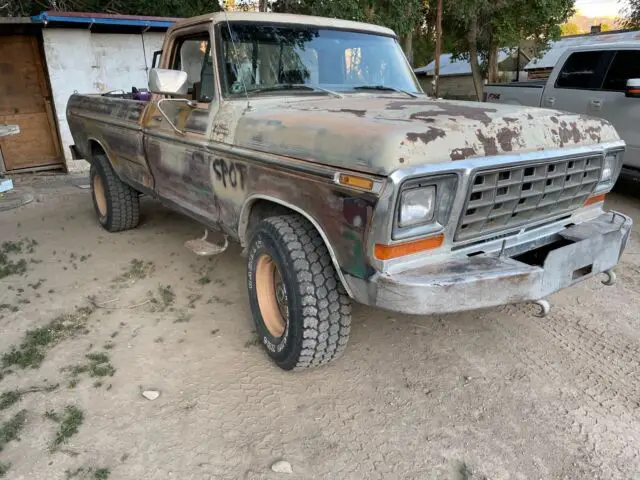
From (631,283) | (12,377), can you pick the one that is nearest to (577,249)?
(631,283)

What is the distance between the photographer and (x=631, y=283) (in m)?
4.19

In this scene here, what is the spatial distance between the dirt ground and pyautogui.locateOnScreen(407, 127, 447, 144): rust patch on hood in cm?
145

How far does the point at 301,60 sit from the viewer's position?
11.5ft

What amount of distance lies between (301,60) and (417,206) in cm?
176

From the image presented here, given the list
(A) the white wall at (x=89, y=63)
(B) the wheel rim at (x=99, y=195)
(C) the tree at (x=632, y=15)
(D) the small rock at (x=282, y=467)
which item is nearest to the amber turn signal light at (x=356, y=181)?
(D) the small rock at (x=282, y=467)

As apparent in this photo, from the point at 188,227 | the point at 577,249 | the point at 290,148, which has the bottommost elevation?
the point at 188,227

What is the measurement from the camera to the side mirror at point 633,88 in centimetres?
559

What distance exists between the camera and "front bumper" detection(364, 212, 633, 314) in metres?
2.25

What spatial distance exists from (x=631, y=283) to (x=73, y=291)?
4703mm

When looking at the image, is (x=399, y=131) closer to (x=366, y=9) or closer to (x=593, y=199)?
(x=593, y=199)

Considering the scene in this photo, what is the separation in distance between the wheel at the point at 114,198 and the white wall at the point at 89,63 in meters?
3.95

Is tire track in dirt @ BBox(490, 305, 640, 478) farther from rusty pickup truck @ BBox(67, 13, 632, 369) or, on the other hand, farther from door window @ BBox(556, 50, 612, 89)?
door window @ BBox(556, 50, 612, 89)

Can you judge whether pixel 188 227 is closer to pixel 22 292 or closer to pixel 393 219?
pixel 22 292

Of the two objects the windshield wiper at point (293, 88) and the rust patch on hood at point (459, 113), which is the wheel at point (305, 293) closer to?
the rust patch on hood at point (459, 113)
